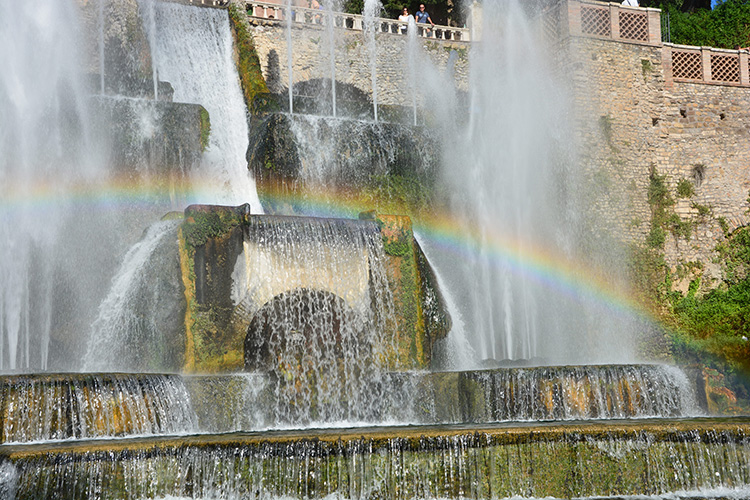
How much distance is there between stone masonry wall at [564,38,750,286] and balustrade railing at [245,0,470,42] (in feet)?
14.9

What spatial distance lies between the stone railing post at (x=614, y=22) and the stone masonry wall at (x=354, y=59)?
13.0 feet

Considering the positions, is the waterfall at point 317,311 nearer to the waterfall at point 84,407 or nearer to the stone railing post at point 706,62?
the waterfall at point 84,407

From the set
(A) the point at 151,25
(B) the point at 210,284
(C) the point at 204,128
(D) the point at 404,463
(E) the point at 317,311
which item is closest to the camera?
(D) the point at 404,463

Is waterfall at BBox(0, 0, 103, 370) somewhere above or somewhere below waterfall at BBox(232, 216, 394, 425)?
above

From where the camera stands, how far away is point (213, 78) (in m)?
18.2

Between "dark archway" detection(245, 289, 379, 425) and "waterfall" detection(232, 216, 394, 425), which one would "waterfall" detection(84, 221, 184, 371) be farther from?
"dark archway" detection(245, 289, 379, 425)

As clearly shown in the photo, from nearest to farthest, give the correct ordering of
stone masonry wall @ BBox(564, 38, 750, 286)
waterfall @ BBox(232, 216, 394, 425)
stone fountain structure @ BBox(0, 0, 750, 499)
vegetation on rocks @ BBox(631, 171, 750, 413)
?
1. stone fountain structure @ BBox(0, 0, 750, 499)
2. waterfall @ BBox(232, 216, 394, 425)
3. vegetation on rocks @ BBox(631, 171, 750, 413)
4. stone masonry wall @ BBox(564, 38, 750, 286)

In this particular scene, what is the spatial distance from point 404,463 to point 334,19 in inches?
627

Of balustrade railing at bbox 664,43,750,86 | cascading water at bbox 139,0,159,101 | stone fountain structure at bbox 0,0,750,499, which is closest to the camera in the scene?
stone fountain structure at bbox 0,0,750,499

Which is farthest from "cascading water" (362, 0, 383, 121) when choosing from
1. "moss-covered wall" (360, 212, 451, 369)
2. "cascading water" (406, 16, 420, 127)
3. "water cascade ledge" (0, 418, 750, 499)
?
"water cascade ledge" (0, 418, 750, 499)

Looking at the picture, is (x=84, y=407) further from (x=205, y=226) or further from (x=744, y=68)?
(x=744, y=68)

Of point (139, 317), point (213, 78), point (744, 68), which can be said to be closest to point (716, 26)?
point (744, 68)

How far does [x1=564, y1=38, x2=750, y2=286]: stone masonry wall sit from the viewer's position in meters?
18.5

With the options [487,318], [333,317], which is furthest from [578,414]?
[487,318]
